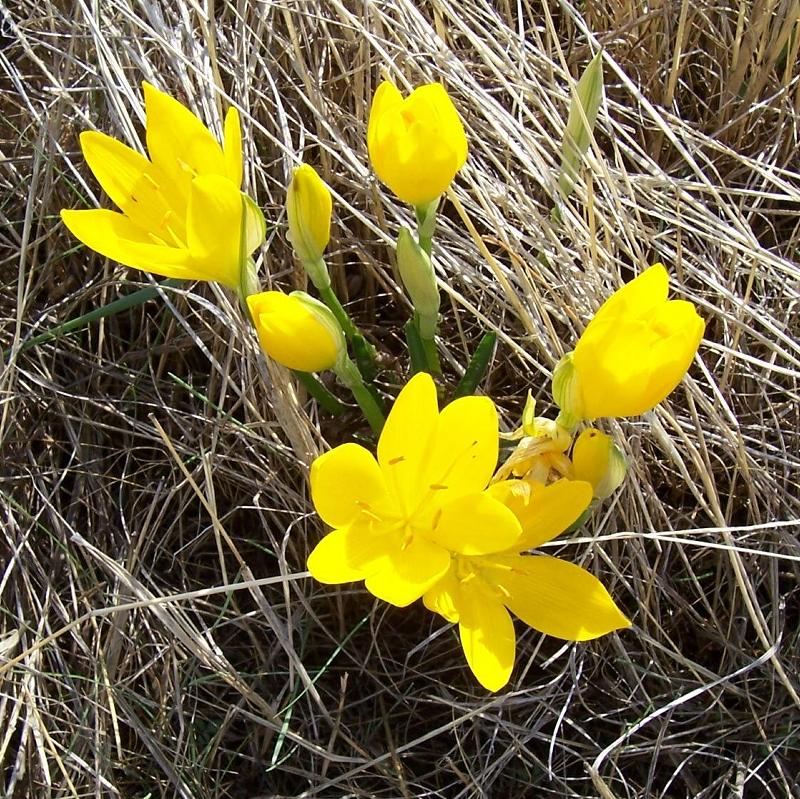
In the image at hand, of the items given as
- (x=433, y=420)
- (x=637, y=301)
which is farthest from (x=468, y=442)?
(x=637, y=301)

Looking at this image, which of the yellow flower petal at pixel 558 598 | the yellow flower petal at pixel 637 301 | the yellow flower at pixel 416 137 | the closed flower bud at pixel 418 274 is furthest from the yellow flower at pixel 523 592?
the yellow flower at pixel 416 137

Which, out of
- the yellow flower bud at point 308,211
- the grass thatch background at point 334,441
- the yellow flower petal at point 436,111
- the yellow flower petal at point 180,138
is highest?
the yellow flower petal at point 436,111

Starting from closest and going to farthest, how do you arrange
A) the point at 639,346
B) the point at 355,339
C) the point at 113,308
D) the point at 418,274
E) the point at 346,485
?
the point at 639,346 → the point at 346,485 → the point at 418,274 → the point at 355,339 → the point at 113,308

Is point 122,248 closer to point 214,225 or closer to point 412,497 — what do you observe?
point 214,225

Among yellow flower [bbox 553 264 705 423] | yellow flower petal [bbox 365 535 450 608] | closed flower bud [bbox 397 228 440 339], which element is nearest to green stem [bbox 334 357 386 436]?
closed flower bud [bbox 397 228 440 339]

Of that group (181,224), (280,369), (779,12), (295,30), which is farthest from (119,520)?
(779,12)

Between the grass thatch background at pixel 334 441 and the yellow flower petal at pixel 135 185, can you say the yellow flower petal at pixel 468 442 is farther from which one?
the yellow flower petal at pixel 135 185

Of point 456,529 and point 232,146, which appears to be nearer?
point 456,529
